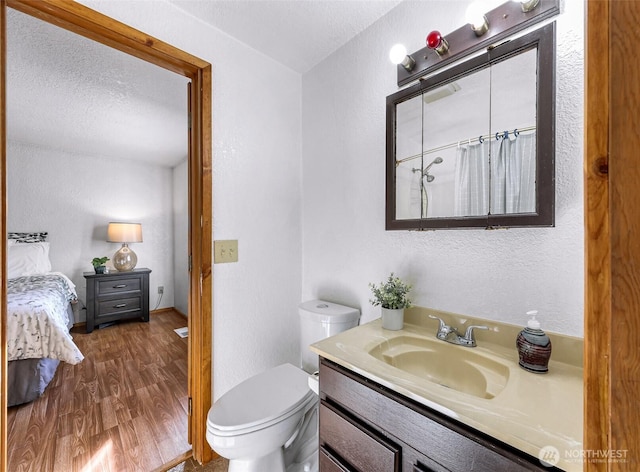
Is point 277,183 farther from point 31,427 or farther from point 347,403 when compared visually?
point 31,427

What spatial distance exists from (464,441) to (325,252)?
114 centimetres

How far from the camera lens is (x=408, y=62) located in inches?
44.9

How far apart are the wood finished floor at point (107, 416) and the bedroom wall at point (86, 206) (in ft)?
3.08

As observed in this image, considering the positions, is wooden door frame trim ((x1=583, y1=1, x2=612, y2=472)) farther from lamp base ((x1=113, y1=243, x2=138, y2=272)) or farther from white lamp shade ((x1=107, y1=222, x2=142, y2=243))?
lamp base ((x1=113, y1=243, x2=138, y2=272))

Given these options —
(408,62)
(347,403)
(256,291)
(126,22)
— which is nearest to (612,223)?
(347,403)

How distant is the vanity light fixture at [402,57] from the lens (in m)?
1.12

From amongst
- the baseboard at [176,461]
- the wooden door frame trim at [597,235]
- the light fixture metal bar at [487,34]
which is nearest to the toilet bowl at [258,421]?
the baseboard at [176,461]

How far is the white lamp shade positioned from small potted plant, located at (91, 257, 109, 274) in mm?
226

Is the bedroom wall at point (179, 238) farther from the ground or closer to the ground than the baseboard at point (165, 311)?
farther from the ground

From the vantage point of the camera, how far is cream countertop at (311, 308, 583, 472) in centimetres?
52

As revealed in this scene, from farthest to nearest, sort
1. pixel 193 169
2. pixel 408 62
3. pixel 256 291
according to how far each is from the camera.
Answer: pixel 256 291 → pixel 193 169 → pixel 408 62

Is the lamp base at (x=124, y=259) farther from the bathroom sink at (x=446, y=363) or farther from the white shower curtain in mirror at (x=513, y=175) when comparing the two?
the white shower curtain in mirror at (x=513, y=175)

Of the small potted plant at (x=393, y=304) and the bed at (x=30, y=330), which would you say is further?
the bed at (x=30, y=330)

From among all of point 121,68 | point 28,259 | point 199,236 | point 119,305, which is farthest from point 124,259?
point 199,236
